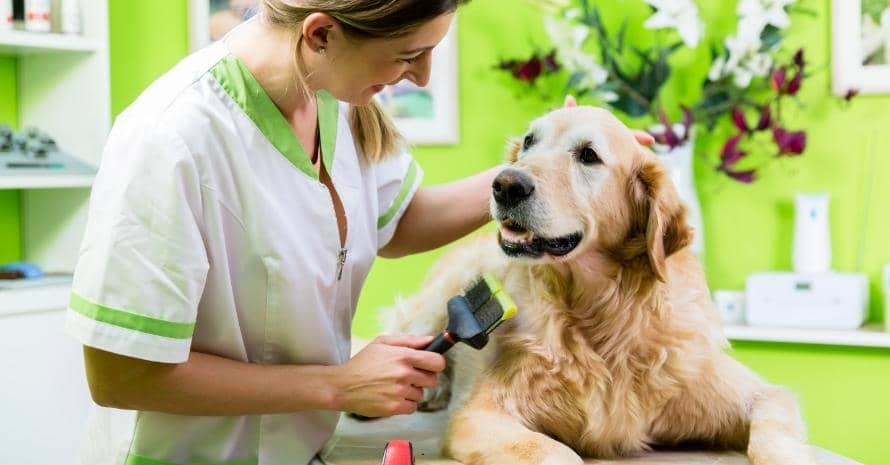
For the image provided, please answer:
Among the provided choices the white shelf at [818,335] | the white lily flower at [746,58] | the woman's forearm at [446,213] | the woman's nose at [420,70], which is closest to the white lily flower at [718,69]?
the white lily flower at [746,58]

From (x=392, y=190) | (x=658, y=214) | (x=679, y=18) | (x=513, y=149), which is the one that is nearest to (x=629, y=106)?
(x=679, y=18)

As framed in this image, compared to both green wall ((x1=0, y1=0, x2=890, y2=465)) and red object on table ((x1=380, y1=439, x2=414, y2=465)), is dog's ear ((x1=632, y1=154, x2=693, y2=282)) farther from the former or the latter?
green wall ((x1=0, y1=0, x2=890, y2=465))

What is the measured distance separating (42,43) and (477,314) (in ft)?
6.55

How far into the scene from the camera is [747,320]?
2.93m

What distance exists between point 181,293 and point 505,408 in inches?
19.2

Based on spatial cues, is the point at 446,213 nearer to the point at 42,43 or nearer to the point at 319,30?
the point at 319,30

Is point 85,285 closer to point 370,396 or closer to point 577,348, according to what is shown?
point 370,396

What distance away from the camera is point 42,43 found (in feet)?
9.21

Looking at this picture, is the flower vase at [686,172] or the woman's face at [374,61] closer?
the woman's face at [374,61]

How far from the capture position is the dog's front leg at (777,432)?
4.19 feet

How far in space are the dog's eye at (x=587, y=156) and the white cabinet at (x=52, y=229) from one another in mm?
1786


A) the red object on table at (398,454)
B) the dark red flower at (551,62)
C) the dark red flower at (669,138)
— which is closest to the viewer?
the red object on table at (398,454)

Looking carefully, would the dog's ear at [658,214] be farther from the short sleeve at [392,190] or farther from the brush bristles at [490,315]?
the short sleeve at [392,190]


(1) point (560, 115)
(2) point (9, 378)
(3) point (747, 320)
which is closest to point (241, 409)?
(1) point (560, 115)
